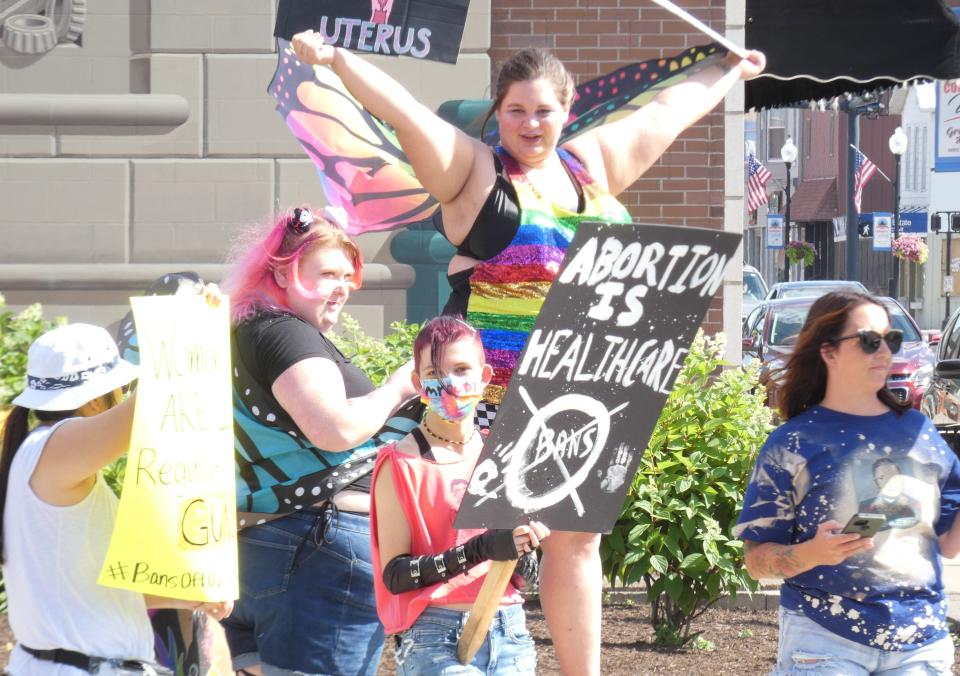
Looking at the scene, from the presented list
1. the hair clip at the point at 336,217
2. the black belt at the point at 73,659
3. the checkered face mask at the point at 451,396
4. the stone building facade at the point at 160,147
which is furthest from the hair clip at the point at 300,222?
the stone building facade at the point at 160,147

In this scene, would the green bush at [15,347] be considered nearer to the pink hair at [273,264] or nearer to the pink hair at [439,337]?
the pink hair at [273,264]

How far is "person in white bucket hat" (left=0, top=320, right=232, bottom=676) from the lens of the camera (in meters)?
2.91

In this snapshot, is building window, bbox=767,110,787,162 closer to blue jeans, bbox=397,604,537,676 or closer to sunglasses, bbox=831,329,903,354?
sunglasses, bbox=831,329,903,354

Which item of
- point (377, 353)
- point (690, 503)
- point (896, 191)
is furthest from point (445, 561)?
point (896, 191)

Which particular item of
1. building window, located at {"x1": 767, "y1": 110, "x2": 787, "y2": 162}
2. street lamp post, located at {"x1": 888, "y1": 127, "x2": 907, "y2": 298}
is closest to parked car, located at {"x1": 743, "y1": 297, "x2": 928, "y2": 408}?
street lamp post, located at {"x1": 888, "y1": 127, "x2": 907, "y2": 298}

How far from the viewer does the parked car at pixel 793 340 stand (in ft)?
45.1

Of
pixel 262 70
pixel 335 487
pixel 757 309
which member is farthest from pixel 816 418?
pixel 757 309

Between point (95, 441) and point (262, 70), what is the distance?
7193mm

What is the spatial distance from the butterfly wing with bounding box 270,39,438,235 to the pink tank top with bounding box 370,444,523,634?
5.81 ft

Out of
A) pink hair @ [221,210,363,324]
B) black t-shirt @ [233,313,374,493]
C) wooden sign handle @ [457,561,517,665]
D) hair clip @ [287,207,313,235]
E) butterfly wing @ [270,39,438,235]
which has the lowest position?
wooden sign handle @ [457,561,517,665]

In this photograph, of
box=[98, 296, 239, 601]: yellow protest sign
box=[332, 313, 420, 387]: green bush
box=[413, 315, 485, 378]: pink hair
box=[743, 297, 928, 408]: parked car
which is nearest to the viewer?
box=[98, 296, 239, 601]: yellow protest sign

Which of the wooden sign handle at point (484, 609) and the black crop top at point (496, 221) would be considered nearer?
the wooden sign handle at point (484, 609)

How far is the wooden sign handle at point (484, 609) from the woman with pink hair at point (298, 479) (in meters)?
0.30

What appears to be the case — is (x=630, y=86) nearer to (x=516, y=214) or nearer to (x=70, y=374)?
(x=516, y=214)
